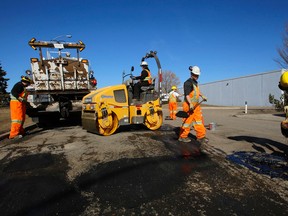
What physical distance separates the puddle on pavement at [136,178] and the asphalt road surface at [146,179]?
11mm

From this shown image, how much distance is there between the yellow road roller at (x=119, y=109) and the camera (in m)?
6.85

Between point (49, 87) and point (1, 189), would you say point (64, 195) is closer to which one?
point (1, 189)

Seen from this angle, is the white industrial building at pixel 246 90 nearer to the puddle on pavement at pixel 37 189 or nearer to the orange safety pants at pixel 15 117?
the orange safety pants at pixel 15 117

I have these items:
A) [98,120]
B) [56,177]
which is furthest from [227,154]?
[98,120]

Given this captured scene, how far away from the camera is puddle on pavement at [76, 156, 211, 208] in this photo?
2.87 meters

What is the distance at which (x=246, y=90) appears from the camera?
33.2 m

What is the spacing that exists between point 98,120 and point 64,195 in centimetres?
393

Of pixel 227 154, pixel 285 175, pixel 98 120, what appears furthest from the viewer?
pixel 98 120

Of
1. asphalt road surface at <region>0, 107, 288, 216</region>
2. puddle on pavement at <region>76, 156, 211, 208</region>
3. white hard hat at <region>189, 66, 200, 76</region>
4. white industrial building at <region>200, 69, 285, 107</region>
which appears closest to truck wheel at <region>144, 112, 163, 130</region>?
asphalt road surface at <region>0, 107, 288, 216</region>

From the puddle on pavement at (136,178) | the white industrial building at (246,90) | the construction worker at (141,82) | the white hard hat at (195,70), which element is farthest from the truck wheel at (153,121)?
the white industrial building at (246,90)

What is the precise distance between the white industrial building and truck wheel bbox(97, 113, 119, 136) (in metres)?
23.4

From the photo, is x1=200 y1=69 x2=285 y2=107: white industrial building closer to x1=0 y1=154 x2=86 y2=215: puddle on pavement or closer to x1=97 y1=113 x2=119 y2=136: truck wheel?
x1=97 y1=113 x2=119 y2=136: truck wheel

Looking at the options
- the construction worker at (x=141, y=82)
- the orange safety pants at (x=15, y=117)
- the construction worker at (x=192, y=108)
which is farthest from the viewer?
the construction worker at (x=141, y=82)

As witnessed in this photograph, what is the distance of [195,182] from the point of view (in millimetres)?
3262
